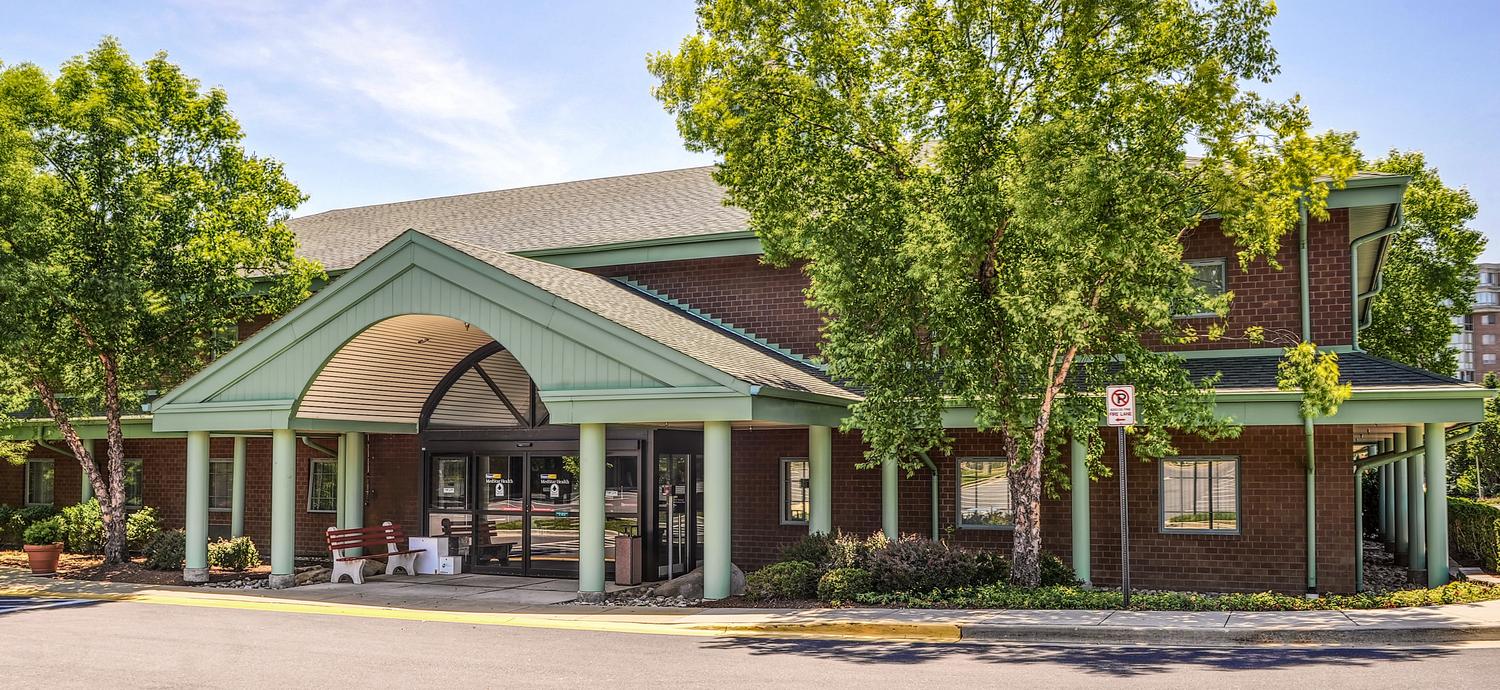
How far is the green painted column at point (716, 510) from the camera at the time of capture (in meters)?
15.0

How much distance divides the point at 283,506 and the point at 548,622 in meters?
6.35

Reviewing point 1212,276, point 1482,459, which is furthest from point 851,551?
point 1482,459

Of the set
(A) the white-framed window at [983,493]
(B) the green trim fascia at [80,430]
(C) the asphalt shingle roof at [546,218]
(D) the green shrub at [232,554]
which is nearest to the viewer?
(A) the white-framed window at [983,493]

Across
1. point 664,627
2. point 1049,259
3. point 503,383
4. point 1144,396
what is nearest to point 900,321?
point 1049,259

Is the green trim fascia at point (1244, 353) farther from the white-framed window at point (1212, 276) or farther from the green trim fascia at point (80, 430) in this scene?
the green trim fascia at point (80, 430)

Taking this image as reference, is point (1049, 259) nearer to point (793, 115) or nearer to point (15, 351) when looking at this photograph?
point (793, 115)

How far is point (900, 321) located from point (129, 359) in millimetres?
13983

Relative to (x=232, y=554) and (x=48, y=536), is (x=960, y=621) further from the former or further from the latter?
(x=48, y=536)

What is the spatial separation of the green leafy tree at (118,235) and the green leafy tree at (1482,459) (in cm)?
3978

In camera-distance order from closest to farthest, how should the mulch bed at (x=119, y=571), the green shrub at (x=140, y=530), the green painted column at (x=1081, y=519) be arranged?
the green painted column at (x=1081, y=519) → the mulch bed at (x=119, y=571) → the green shrub at (x=140, y=530)

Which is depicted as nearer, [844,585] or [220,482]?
[844,585]

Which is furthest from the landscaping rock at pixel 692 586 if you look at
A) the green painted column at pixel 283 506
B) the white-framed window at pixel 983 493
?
the green painted column at pixel 283 506

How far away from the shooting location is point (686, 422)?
677 inches

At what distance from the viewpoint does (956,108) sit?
14.1 metres
